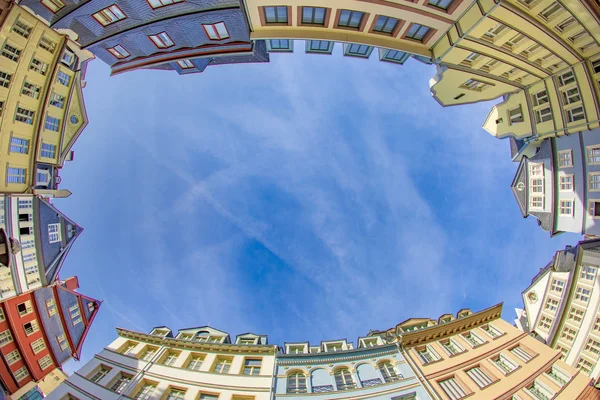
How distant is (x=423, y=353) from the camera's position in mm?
28266

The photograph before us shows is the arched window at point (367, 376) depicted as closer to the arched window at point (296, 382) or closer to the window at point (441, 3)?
the arched window at point (296, 382)

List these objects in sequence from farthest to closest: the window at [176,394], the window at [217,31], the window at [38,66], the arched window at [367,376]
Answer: the window at [38,66], the window at [217,31], the arched window at [367,376], the window at [176,394]

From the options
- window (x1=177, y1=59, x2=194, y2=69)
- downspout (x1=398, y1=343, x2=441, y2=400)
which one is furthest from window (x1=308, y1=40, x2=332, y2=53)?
downspout (x1=398, y1=343, x2=441, y2=400)

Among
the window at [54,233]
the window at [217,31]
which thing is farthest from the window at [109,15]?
the window at [54,233]

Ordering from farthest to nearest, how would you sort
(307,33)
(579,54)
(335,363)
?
(579,54), (335,363), (307,33)

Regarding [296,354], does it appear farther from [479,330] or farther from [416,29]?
[416,29]

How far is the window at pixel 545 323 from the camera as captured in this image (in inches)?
1914

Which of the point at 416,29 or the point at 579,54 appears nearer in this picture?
the point at 416,29

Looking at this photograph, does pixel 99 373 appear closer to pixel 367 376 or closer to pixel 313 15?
pixel 367 376

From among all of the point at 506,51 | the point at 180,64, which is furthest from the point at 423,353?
the point at 180,64

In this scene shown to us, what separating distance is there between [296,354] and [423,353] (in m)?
13.4

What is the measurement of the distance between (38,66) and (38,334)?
3626cm

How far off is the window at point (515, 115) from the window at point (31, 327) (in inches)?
2916

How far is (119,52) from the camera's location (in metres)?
31.1
